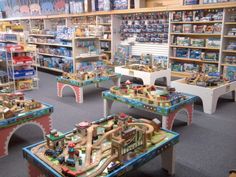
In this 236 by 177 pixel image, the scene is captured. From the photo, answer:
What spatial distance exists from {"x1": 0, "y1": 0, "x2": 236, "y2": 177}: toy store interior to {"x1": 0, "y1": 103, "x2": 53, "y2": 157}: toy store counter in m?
0.01

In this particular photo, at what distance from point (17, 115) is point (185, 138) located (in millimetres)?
2404

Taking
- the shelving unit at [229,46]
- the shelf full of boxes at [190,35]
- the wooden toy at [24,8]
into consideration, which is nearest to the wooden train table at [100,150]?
the shelving unit at [229,46]

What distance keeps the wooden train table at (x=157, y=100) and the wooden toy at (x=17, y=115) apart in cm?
123

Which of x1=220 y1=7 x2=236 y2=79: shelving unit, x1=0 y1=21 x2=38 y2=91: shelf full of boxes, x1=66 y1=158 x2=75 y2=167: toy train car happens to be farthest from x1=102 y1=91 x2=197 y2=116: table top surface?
x1=220 y1=7 x2=236 y2=79: shelving unit

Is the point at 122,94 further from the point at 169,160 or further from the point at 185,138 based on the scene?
the point at 169,160

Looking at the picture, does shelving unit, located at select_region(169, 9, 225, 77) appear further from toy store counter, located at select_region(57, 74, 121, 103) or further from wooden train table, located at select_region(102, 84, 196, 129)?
wooden train table, located at select_region(102, 84, 196, 129)

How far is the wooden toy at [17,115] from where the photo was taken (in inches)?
125

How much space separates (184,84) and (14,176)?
3547 mm

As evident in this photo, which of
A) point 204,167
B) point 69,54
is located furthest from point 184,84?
point 69,54

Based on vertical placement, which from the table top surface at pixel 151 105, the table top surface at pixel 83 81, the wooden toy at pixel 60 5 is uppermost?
the wooden toy at pixel 60 5

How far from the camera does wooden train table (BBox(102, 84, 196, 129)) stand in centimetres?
362

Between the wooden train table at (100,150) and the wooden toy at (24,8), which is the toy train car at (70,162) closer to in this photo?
the wooden train table at (100,150)

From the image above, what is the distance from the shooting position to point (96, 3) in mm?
9188

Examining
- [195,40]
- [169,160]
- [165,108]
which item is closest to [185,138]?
[165,108]
